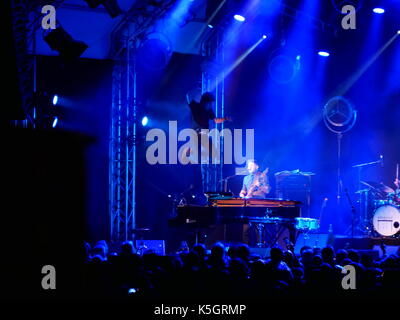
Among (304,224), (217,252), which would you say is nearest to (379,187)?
(304,224)

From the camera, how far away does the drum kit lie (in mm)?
13000

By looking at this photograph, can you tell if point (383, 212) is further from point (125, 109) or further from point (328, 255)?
point (328, 255)

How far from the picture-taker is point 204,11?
45.1 ft

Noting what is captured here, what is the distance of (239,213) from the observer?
11.1 metres

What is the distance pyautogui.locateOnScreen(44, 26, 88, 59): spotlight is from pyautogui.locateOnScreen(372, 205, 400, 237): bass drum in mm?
7639

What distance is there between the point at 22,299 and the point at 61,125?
32.8ft

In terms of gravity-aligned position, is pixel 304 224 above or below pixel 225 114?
below

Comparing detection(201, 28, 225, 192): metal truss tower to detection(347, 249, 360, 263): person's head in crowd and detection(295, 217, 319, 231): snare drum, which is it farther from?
detection(347, 249, 360, 263): person's head in crowd

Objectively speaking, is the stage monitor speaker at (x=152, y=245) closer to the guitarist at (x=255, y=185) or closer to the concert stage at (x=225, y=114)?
the concert stage at (x=225, y=114)

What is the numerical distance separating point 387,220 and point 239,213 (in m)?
4.12

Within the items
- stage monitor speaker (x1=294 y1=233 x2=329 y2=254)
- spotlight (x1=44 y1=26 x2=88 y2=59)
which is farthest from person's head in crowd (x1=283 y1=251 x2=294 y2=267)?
spotlight (x1=44 y1=26 x2=88 y2=59)

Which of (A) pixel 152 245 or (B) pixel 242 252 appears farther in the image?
(A) pixel 152 245

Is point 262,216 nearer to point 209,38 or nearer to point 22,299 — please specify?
point 209,38

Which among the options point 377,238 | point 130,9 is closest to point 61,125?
point 130,9
